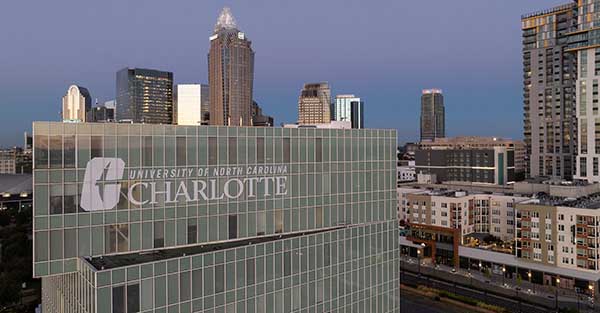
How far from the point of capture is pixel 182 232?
151 feet

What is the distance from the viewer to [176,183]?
4556 centimetres

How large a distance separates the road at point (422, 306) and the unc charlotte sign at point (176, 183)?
44675 millimetres

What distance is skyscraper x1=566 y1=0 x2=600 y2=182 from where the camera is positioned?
164 meters

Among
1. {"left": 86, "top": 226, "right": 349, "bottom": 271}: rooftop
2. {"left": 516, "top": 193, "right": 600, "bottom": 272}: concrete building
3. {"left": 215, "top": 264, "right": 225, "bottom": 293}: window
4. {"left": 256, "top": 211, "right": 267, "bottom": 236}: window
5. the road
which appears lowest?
the road

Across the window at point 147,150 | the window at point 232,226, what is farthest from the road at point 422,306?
the window at point 147,150

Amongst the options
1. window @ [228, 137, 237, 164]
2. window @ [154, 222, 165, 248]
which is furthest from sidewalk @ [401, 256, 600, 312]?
window @ [154, 222, 165, 248]

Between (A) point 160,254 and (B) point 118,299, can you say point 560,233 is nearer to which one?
(A) point 160,254

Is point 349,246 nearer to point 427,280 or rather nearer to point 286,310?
point 286,310

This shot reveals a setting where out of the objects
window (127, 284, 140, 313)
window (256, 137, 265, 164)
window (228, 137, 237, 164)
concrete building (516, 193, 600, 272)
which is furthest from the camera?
concrete building (516, 193, 600, 272)

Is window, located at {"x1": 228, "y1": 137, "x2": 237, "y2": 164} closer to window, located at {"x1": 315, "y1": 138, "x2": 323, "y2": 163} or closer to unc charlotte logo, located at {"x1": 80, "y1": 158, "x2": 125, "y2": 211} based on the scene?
unc charlotte logo, located at {"x1": 80, "y1": 158, "x2": 125, "y2": 211}

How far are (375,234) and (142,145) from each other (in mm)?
33536

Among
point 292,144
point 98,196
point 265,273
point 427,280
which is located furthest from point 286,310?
point 427,280

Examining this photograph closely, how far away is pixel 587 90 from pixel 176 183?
17009 cm

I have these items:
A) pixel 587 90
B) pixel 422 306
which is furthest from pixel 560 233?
pixel 587 90
